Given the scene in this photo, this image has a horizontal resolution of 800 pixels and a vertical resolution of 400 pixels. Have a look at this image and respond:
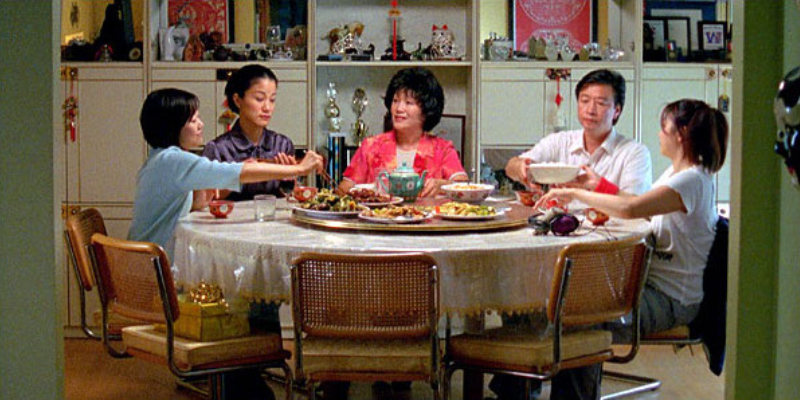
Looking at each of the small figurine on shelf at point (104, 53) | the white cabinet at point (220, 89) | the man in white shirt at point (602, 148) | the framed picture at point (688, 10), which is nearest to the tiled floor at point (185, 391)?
the man in white shirt at point (602, 148)

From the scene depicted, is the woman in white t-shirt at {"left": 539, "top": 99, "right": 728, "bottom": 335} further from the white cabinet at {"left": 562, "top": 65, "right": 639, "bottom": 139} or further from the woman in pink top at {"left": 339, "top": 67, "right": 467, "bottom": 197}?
the white cabinet at {"left": 562, "top": 65, "right": 639, "bottom": 139}

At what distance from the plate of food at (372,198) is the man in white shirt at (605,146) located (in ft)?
1.96

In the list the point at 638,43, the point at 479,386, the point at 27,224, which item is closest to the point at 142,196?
the point at 479,386

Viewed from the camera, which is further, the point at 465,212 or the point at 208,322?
the point at 465,212

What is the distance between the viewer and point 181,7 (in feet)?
17.3

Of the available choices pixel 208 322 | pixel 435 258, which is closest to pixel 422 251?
pixel 435 258

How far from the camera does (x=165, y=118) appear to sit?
3564mm

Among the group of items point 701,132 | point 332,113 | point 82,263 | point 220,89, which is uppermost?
point 220,89

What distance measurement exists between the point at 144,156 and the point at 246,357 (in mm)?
2410

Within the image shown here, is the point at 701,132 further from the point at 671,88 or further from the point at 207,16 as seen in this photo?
the point at 207,16

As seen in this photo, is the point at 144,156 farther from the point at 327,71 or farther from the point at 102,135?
the point at 327,71

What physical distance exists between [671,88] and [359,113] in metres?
1.68

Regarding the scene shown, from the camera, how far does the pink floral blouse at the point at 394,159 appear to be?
445 centimetres

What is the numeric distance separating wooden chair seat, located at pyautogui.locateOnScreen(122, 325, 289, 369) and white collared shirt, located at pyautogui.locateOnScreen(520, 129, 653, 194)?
1.64m
